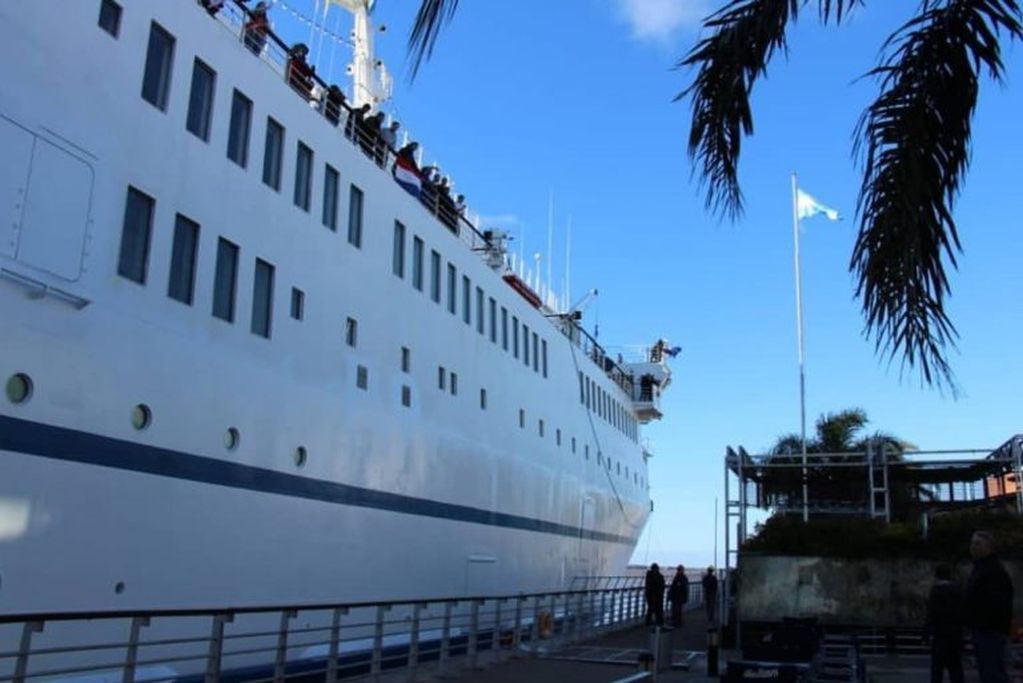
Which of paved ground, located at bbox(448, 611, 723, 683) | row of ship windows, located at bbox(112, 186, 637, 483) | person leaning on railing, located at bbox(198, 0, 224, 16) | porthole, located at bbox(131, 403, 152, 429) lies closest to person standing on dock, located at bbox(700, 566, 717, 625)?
paved ground, located at bbox(448, 611, 723, 683)

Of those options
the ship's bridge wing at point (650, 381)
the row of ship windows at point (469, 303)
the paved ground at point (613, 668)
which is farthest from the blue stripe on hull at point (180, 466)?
the ship's bridge wing at point (650, 381)

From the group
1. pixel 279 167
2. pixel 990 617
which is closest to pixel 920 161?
pixel 990 617

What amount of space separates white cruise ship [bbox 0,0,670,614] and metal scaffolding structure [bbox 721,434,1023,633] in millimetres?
4780

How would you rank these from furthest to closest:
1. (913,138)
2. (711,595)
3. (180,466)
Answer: (711,595), (180,466), (913,138)

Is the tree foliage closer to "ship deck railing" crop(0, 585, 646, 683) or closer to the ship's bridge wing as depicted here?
"ship deck railing" crop(0, 585, 646, 683)

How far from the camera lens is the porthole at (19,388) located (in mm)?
7344

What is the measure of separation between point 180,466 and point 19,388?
76.6 inches

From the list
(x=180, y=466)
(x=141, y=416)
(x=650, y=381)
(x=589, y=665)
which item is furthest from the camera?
(x=650, y=381)

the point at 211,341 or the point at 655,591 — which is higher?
the point at 211,341

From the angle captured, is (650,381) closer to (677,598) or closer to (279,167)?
(677,598)

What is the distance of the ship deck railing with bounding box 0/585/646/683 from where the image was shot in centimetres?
634

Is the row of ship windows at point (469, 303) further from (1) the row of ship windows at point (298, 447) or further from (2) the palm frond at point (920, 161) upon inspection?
(2) the palm frond at point (920, 161)

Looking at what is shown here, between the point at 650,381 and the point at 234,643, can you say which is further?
the point at 650,381

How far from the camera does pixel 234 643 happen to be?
980 cm
